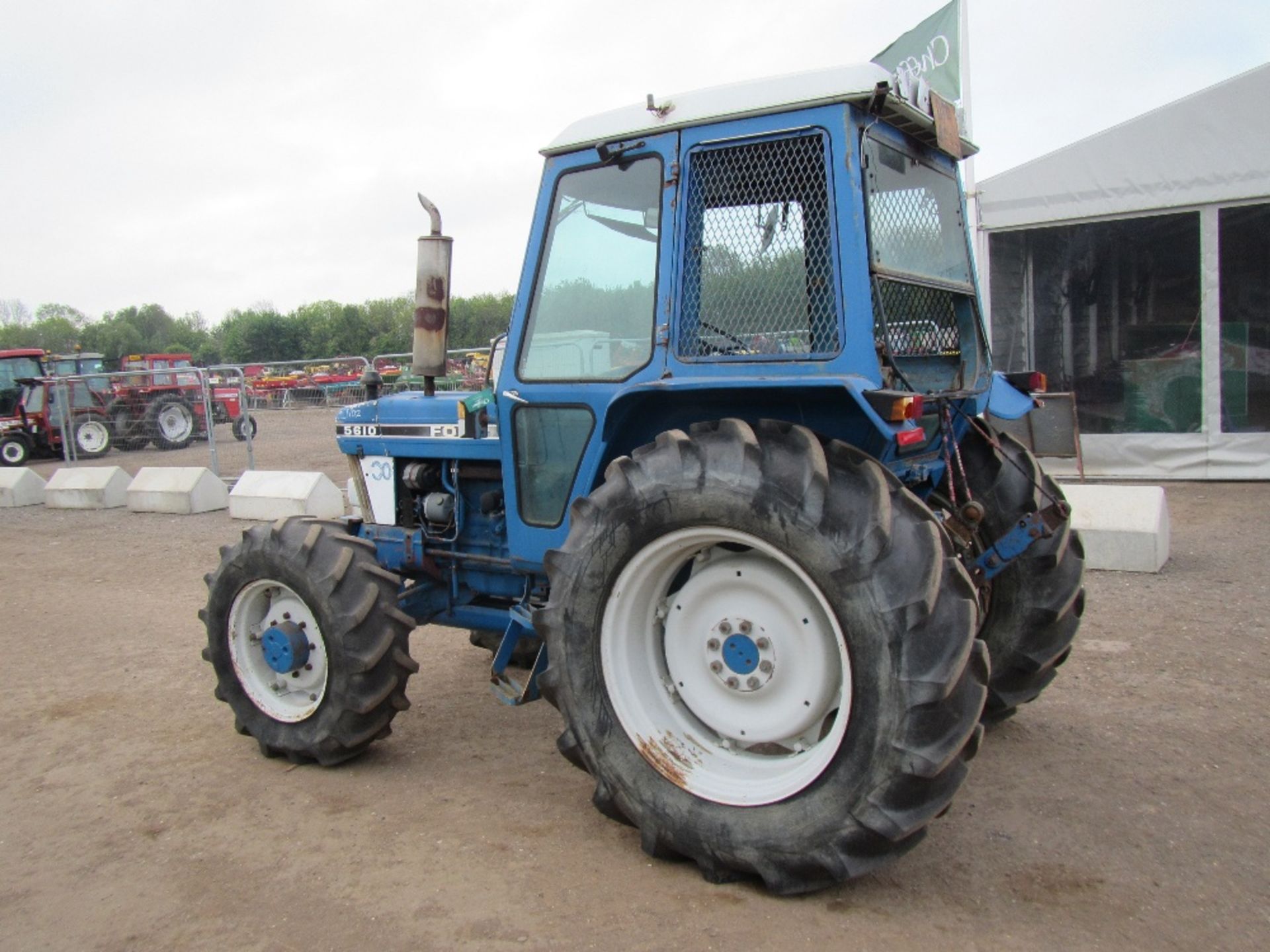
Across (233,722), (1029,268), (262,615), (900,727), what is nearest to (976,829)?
(900,727)

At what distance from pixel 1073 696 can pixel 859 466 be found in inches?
93.6

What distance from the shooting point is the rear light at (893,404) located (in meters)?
2.73

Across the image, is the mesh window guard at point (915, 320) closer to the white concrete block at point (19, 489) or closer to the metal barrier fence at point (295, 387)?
the white concrete block at point (19, 489)

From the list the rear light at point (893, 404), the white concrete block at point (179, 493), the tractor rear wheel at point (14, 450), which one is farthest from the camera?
the tractor rear wheel at point (14, 450)

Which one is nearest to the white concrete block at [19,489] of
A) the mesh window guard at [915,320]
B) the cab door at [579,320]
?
the cab door at [579,320]

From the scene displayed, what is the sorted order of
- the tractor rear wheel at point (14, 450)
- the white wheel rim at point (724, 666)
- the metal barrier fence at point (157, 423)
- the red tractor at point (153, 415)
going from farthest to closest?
the tractor rear wheel at point (14, 450) < the red tractor at point (153, 415) < the metal barrier fence at point (157, 423) < the white wheel rim at point (724, 666)

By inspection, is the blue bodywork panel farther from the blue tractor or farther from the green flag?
the green flag

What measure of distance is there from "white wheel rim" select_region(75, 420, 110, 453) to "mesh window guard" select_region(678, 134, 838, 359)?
57.1 ft

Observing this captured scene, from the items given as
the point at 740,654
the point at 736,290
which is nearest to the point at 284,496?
the point at 736,290

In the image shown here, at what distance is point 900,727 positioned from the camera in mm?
2611

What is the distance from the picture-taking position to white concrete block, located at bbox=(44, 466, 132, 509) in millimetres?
12430

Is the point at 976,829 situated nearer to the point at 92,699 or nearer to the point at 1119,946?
the point at 1119,946

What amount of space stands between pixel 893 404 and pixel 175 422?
1828 centimetres

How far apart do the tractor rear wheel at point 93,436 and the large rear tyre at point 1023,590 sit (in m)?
17.7
